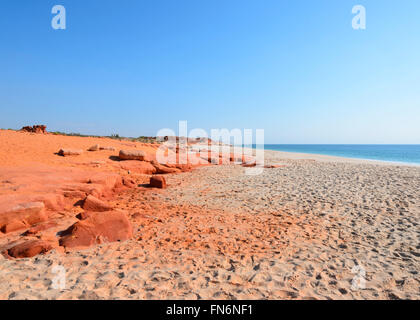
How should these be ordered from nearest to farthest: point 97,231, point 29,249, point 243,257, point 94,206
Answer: point 29,249 → point 243,257 → point 97,231 → point 94,206

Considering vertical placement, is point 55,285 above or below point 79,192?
below

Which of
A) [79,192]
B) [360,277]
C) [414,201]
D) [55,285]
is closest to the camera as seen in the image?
[55,285]

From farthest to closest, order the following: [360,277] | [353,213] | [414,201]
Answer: [414,201]
[353,213]
[360,277]

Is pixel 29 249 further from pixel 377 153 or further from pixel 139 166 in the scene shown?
pixel 377 153

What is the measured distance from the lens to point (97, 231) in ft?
15.5

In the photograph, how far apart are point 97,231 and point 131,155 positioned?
10.4 meters

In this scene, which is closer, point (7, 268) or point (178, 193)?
point (7, 268)

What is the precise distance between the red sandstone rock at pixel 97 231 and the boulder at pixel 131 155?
32.7ft

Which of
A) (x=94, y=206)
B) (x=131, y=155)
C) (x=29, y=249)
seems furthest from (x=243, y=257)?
(x=131, y=155)

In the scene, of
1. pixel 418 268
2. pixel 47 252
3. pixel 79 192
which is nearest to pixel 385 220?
pixel 418 268

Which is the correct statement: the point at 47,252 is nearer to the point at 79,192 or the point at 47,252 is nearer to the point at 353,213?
the point at 79,192

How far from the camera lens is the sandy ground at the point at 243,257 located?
3.18 m

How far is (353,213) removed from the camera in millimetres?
6633
